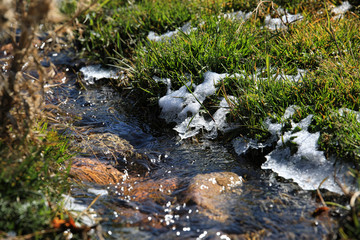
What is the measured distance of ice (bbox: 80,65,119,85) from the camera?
18.4 ft

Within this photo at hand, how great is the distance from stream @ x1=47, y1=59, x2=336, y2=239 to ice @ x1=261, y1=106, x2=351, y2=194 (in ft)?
0.36

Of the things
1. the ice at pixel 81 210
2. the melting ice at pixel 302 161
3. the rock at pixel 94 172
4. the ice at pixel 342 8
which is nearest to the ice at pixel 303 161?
the melting ice at pixel 302 161

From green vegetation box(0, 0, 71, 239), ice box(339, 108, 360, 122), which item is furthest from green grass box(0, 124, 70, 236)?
ice box(339, 108, 360, 122)

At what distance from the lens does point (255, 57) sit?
4.27 metres

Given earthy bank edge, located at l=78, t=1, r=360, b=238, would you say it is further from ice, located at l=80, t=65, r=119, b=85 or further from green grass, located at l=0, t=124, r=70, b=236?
green grass, located at l=0, t=124, r=70, b=236

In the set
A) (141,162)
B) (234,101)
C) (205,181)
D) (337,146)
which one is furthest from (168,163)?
(337,146)

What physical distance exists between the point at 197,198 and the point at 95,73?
3.66m

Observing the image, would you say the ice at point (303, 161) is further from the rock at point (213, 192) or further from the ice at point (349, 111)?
the rock at point (213, 192)

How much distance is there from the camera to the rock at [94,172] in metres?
3.09

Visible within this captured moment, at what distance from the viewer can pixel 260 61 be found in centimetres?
425

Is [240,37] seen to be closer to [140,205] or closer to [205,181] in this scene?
[205,181]

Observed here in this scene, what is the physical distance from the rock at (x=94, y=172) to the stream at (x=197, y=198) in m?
0.08

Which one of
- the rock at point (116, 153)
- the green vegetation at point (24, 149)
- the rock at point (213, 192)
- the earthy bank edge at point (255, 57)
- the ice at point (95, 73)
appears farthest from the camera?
the ice at point (95, 73)

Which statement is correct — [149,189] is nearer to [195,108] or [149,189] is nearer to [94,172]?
[94,172]
